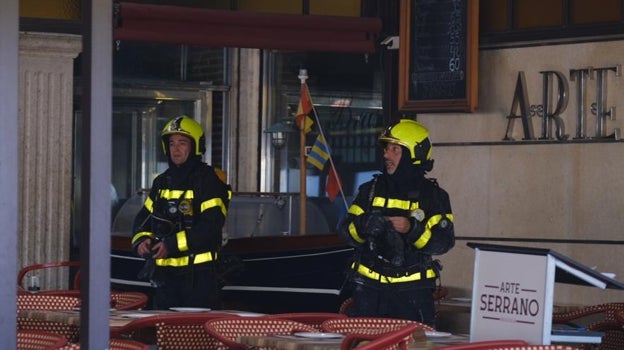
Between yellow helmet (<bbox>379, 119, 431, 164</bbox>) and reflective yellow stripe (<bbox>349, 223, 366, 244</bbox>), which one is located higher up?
yellow helmet (<bbox>379, 119, 431, 164</bbox>)

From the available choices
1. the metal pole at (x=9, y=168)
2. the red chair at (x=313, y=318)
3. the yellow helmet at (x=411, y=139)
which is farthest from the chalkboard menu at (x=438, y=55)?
the metal pole at (x=9, y=168)

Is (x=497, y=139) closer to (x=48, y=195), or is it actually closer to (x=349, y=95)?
(x=349, y=95)

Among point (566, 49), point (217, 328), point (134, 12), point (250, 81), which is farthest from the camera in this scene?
point (250, 81)

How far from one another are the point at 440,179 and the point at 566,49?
4.71ft

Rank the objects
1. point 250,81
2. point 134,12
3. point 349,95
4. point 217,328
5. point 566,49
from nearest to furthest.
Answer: point 217,328 < point 566,49 < point 134,12 < point 349,95 < point 250,81

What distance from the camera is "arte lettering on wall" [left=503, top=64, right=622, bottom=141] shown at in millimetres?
10438

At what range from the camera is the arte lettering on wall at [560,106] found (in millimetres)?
10438

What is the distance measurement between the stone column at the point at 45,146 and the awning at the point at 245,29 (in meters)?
0.59

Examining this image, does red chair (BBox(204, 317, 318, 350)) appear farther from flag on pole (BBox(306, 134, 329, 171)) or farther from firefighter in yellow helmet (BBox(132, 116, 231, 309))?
flag on pole (BBox(306, 134, 329, 171))

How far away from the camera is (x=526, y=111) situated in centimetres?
1083

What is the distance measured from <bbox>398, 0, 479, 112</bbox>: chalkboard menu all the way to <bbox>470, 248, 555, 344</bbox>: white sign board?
495 cm

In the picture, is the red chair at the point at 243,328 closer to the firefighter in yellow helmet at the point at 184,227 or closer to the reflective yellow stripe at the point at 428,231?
the reflective yellow stripe at the point at 428,231

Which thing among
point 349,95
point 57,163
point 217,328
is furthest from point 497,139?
point 217,328

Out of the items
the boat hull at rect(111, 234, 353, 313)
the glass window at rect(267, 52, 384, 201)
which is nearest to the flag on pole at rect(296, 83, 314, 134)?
the glass window at rect(267, 52, 384, 201)
